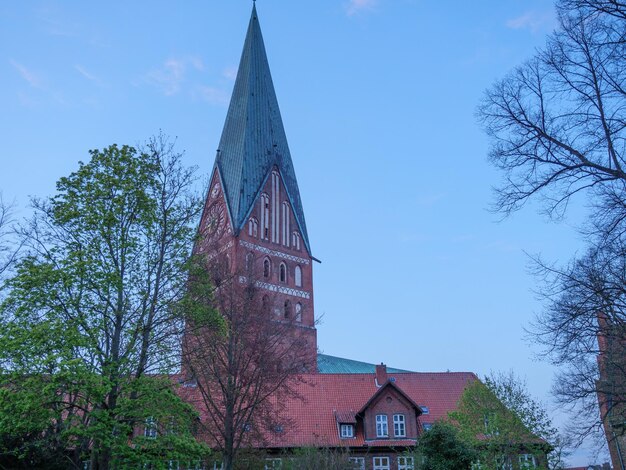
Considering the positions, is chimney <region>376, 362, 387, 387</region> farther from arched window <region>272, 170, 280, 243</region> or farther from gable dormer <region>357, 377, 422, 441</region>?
arched window <region>272, 170, 280, 243</region>

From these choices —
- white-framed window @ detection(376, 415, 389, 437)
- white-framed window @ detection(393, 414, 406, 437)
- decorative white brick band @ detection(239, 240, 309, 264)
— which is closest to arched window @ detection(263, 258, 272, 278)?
decorative white brick band @ detection(239, 240, 309, 264)

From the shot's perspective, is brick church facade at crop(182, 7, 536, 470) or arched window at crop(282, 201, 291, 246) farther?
arched window at crop(282, 201, 291, 246)

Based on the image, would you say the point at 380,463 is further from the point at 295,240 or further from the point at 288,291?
the point at 295,240

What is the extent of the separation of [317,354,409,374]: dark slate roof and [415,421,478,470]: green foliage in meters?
34.1

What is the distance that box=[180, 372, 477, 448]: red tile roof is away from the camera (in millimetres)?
31344

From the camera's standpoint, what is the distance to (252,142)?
181 feet

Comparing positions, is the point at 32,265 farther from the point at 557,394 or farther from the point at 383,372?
the point at 383,372

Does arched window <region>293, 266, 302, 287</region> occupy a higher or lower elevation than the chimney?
higher

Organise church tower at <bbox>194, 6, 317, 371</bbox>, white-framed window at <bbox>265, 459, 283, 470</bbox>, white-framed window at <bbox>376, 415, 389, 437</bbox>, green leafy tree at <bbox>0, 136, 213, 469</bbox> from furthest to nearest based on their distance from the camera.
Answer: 1. church tower at <bbox>194, 6, 317, 371</bbox>
2. white-framed window at <bbox>376, 415, 389, 437</bbox>
3. white-framed window at <bbox>265, 459, 283, 470</bbox>
4. green leafy tree at <bbox>0, 136, 213, 469</bbox>

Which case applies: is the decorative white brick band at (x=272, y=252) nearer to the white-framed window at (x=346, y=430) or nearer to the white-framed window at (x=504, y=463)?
the white-framed window at (x=346, y=430)

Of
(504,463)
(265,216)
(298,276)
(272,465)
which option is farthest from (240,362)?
(298,276)

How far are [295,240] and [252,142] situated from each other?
1000cm

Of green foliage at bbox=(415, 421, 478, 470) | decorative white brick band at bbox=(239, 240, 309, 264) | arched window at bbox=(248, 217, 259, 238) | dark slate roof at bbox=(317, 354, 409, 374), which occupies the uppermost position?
arched window at bbox=(248, 217, 259, 238)

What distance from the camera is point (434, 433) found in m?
20.0
